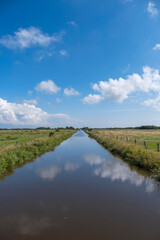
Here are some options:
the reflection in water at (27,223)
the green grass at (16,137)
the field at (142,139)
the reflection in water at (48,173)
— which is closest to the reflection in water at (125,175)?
the reflection in water at (48,173)

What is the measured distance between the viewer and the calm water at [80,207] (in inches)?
179

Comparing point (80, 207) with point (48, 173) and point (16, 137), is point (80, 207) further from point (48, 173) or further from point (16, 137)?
point (16, 137)

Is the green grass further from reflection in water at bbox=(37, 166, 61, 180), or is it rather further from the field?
the field

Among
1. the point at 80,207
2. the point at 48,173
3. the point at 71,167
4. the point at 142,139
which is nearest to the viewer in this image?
the point at 80,207

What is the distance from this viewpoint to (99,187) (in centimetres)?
805

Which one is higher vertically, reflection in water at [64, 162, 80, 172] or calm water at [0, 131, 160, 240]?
calm water at [0, 131, 160, 240]

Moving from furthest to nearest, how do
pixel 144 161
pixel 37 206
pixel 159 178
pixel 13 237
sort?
pixel 144 161, pixel 159 178, pixel 37 206, pixel 13 237

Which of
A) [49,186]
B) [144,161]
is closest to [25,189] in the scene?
[49,186]

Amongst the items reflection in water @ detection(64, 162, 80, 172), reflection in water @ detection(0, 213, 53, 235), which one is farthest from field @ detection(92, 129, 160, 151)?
reflection in water @ detection(0, 213, 53, 235)

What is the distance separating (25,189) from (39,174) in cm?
261

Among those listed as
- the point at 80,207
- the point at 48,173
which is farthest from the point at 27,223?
the point at 48,173

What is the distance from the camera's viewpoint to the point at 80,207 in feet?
19.6

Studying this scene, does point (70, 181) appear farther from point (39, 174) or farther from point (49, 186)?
point (39, 174)

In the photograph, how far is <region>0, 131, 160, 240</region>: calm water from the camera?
454 cm
